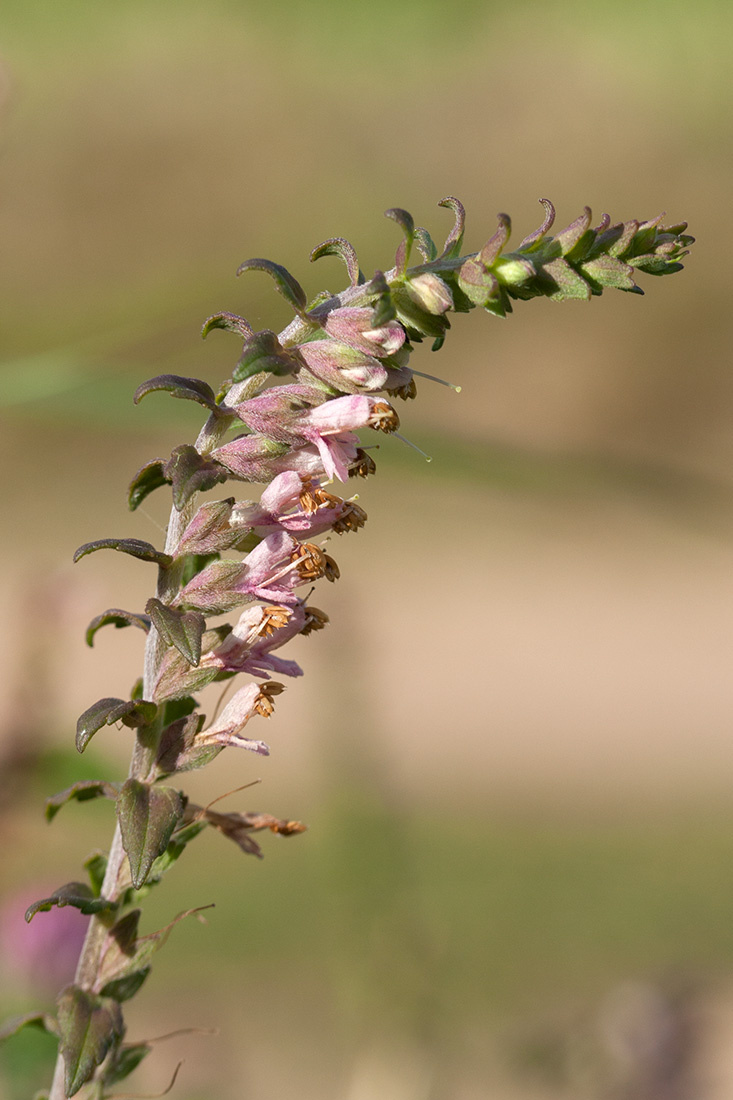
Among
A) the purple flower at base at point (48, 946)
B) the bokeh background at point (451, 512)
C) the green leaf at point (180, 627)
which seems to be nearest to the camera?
the green leaf at point (180, 627)

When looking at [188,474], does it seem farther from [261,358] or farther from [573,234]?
[573,234]

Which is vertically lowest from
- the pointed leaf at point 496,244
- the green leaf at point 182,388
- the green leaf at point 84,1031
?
the green leaf at point 84,1031

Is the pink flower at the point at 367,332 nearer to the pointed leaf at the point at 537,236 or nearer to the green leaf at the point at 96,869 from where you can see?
the pointed leaf at the point at 537,236

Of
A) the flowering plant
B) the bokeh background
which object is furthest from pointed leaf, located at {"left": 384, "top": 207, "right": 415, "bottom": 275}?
the bokeh background

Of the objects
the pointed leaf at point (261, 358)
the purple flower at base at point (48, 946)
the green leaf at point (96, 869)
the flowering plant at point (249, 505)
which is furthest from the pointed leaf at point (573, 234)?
the purple flower at base at point (48, 946)

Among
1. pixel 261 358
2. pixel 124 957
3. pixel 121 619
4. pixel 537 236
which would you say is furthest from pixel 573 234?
pixel 124 957

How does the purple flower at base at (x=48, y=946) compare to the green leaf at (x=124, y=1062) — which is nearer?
the green leaf at (x=124, y=1062)

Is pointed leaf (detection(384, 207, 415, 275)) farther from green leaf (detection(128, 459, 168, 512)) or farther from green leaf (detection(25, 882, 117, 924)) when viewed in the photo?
green leaf (detection(25, 882, 117, 924))

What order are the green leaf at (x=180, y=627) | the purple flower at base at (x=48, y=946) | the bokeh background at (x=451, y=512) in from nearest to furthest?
1. the green leaf at (x=180, y=627)
2. the purple flower at base at (x=48, y=946)
3. the bokeh background at (x=451, y=512)
